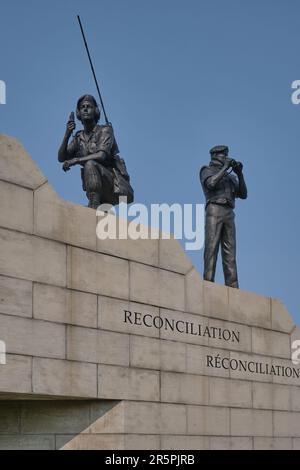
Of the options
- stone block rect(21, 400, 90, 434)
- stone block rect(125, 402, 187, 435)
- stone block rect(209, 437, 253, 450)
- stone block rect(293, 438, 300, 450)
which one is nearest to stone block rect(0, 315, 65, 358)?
stone block rect(21, 400, 90, 434)

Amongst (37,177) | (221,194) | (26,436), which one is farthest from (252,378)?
(37,177)

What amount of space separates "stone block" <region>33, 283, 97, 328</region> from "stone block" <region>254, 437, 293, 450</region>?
602 cm

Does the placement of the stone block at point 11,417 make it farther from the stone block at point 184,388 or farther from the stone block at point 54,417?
the stone block at point 184,388

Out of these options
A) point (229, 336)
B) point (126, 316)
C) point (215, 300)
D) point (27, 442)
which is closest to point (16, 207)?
point (126, 316)

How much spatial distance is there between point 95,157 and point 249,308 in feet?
17.5

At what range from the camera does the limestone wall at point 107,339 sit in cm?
1513

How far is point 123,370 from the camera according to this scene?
16812mm

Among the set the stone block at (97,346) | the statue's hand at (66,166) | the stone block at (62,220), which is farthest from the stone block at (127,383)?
the statue's hand at (66,166)

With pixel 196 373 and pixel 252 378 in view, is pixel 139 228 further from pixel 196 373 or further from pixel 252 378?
pixel 252 378

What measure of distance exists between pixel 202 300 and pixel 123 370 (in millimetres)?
3142

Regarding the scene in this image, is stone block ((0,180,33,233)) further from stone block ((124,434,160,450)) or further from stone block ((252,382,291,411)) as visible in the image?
stone block ((252,382,291,411))

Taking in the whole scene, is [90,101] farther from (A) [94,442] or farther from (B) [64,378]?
(A) [94,442]

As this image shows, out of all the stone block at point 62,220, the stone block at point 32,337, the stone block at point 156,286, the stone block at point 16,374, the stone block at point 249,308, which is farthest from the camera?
the stone block at point 249,308

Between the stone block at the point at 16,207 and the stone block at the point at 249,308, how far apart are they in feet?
21.0
